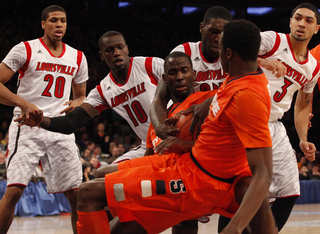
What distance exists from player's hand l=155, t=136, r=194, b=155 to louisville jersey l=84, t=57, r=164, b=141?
4.00 feet

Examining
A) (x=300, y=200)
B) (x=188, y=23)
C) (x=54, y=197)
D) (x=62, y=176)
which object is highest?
(x=188, y=23)

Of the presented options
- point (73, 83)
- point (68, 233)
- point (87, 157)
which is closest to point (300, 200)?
point (87, 157)

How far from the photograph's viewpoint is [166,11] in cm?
1920

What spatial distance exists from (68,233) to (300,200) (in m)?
8.00

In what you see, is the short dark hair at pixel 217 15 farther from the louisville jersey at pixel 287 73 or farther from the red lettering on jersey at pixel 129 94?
the red lettering on jersey at pixel 129 94

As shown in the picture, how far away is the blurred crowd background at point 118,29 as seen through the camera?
12120mm

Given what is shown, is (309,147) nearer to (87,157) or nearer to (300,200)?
(87,157)

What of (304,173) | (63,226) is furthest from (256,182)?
(304,173)

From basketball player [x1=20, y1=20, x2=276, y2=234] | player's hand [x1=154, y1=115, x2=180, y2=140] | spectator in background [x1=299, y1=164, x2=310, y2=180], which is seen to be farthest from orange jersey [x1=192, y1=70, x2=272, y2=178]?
spectator in background [x1=299, y1=164, x2=310, y2=180]

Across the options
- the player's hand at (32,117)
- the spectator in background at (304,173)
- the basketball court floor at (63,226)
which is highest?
the player's hand at (32,117)

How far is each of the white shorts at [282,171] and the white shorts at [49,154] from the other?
2037mm

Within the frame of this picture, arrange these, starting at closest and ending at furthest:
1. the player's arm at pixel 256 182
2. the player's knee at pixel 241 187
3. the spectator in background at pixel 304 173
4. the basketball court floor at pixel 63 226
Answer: the player's arm at pixel 256 182 → the player's knee at pixel 241 187 → the basketball court floor at pixel 63 226 → the spectator in background at pixel 304 173

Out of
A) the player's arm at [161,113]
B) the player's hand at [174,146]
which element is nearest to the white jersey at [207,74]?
the player's arm at [161,113]

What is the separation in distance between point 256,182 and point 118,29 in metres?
14.9
